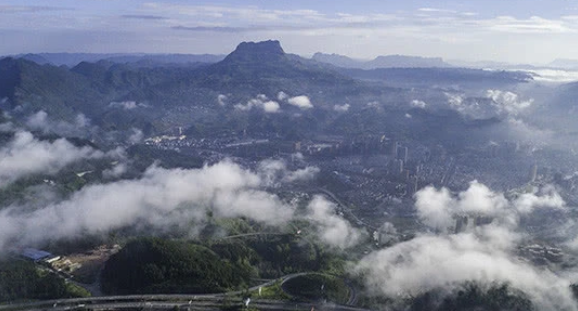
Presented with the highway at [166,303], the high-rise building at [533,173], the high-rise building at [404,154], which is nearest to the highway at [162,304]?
the highway at [166,303]

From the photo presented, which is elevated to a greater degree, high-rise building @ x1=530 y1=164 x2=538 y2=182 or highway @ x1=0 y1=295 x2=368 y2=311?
high-rise building @ x1=530 y1=164 x2=538 y2=182

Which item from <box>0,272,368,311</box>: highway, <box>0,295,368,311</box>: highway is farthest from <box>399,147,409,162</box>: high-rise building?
<box>0,295,368,311</box>: highway

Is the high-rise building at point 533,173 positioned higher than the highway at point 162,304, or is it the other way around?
the high-rise building at point 533,173

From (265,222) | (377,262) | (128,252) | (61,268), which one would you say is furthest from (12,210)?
(377,262)

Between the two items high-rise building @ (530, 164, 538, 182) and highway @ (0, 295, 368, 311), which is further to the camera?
high-rise building @ (530, 164, 538, 182)

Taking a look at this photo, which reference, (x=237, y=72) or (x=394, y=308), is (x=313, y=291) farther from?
(x=237, y=72)

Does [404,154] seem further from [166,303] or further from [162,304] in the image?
[162,304]

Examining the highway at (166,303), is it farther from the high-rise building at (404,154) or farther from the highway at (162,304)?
the high-rise building at (404,154)

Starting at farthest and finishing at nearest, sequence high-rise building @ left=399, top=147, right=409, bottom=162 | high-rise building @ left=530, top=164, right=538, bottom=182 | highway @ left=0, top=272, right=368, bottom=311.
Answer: high-rise building @ left=399, top=147, right=409, bottom=162 → high-rise building @ left=530, top=164, right=538, bottom=182 → highway @ left=0, top=272, right=368, bottom=311

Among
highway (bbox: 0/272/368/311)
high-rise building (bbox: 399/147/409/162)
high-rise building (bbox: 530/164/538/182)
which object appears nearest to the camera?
highway (bbox: 0/272/368/311)

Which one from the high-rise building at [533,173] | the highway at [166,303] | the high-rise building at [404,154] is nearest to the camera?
the highway at [166,303]

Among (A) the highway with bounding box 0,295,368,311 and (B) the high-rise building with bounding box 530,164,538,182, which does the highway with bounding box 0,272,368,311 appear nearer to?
(A) the highway with bounding box 0,295,368,311
